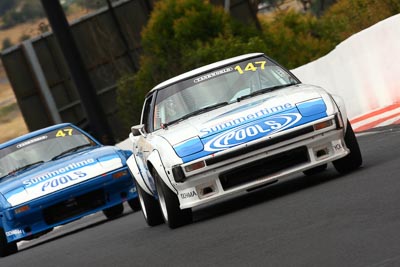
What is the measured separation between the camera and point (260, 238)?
340 inches

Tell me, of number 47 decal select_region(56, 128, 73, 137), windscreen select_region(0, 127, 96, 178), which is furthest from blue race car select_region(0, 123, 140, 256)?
number 47 decal select_region(56, 128, 73, 137)

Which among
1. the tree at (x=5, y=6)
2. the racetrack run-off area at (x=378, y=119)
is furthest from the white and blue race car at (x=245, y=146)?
the tree at (x=5, y=6)

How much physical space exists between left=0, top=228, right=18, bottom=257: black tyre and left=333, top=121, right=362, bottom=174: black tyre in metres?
4.88

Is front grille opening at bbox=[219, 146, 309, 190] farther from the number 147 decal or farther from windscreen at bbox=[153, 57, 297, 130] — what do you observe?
the number 147 decal

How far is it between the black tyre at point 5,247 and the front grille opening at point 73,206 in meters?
0.53

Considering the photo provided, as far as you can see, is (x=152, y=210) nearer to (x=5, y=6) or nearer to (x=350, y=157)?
(x=350, y=157)

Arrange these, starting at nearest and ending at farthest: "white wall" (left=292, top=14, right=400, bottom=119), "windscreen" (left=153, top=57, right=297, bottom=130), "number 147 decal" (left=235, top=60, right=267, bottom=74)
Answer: "windscreen" (left=153, top=57, right=297, bottom=130) < "number 147 decal" (left=235, top=60, right=267, bottom=74) < "white wall" (left=292, top=14, right=400, bottom=119)

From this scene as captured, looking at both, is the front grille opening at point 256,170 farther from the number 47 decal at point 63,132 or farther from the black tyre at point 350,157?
the number 47 decal at point 63,132

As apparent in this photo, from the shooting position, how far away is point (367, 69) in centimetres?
1875

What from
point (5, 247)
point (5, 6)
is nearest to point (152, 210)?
point (5, 247)

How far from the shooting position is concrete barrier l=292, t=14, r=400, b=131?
1788 centimetres

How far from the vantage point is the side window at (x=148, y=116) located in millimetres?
12102

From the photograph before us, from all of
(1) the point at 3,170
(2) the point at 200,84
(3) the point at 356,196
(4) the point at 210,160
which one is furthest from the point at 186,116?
(1) the point at 3,170

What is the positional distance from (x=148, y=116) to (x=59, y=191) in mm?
2634
